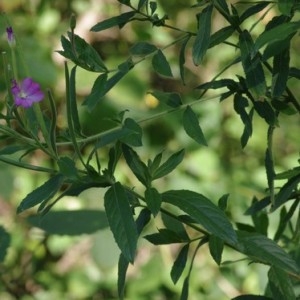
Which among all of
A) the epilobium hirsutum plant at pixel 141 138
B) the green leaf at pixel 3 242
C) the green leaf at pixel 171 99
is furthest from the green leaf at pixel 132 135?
the green leaf at pixel 3 242

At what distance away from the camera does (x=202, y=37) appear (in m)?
0.77

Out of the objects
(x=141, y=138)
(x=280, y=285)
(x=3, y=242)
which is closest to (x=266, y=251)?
(x=280, y=285)

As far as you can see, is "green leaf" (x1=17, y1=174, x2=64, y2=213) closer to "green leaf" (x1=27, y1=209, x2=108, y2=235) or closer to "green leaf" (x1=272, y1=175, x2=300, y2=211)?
"green leaf" (x1=272, y1=175, x2=300, y2=211)

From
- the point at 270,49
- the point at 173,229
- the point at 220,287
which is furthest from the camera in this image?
the point at 220,287

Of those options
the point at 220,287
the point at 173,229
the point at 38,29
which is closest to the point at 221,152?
the point at 220,287

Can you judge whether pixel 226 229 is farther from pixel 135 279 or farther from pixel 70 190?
pixel 135 279

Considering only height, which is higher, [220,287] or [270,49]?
[270,49]

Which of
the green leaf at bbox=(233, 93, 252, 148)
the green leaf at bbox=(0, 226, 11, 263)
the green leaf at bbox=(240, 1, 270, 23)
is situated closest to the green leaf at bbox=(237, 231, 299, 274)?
the green leaf at bbox=(233, 93, 252, 148)

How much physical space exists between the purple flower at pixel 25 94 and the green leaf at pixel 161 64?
14cm

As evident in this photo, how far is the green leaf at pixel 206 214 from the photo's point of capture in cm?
72

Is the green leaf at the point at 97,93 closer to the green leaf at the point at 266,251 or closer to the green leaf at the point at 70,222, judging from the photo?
the green leaf at the point at 266,251

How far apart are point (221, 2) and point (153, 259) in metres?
1.75

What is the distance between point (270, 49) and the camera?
719 millimetres

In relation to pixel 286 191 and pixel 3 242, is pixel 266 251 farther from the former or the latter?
pixel 3 242
